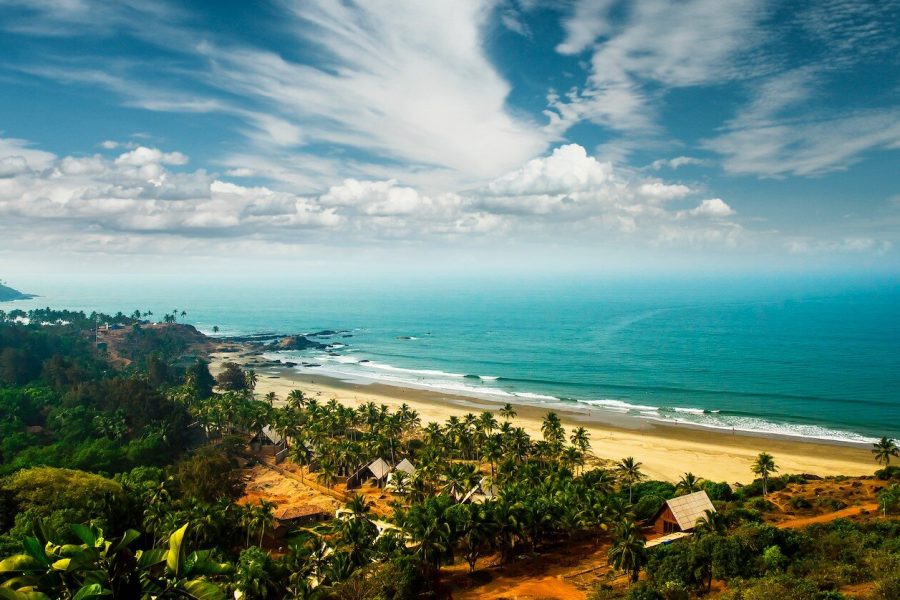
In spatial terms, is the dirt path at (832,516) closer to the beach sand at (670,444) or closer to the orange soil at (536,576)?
the orange soil at (536,576)

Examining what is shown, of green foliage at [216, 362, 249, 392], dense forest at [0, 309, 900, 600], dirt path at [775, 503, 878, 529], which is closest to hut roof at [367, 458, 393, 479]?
dense forest at [0, 309, 900, 600]

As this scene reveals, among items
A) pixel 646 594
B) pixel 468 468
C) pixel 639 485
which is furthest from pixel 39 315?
pixel 646 594

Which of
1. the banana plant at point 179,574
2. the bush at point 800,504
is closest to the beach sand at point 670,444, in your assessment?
the bush at point 800,504

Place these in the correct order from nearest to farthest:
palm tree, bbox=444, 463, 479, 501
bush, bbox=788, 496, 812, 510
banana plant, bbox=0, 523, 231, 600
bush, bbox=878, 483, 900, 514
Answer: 1. banana plant, bbox=0, 523, 231, 600
2. bush, bbox=878, 483, 900, 514
3. bush, bbox=788, 496, 812, 510
4. palm tree, bbox=444, 463, 479, 501

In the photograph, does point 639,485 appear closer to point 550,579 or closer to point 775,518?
point 775,518

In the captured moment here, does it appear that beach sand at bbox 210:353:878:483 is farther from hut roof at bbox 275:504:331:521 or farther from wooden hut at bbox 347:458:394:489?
hut roof at bbox 275:504:331:521
